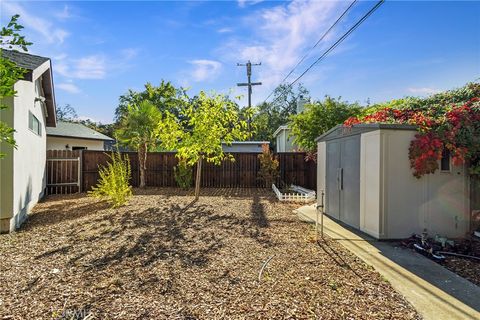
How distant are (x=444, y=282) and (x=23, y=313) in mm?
4419

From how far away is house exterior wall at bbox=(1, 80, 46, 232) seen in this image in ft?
18.6

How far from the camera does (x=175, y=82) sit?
2969cm

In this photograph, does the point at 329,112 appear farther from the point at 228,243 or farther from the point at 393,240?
the point at 228,243

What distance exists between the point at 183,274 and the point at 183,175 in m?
9.30

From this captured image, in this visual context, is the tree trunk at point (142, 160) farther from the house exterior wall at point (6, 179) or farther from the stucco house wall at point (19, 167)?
the house exterior wall at point (6, 179)

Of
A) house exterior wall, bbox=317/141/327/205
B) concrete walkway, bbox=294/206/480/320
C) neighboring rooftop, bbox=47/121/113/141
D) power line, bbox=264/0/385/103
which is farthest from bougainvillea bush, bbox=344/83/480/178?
neighboring rooftop, bbox=47/121/113/141

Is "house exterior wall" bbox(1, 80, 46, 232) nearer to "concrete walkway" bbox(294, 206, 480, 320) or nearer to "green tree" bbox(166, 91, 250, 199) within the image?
"green tree" bbox(166, 91, 250, 199)

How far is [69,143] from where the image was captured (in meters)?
17.7

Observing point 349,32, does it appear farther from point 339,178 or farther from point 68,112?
point 68,112

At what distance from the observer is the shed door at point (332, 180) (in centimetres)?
693

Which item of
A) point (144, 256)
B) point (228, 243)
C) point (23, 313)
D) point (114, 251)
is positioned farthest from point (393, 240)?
point (23, 313)

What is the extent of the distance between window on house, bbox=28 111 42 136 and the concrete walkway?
7896 millimetres

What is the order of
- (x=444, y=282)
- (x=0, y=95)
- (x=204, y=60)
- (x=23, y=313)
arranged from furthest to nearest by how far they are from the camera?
(x=204, y=60), (x=444, y=282), (x=0, y=95), (x=23, y=313)

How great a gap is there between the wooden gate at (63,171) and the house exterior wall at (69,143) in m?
5.89
